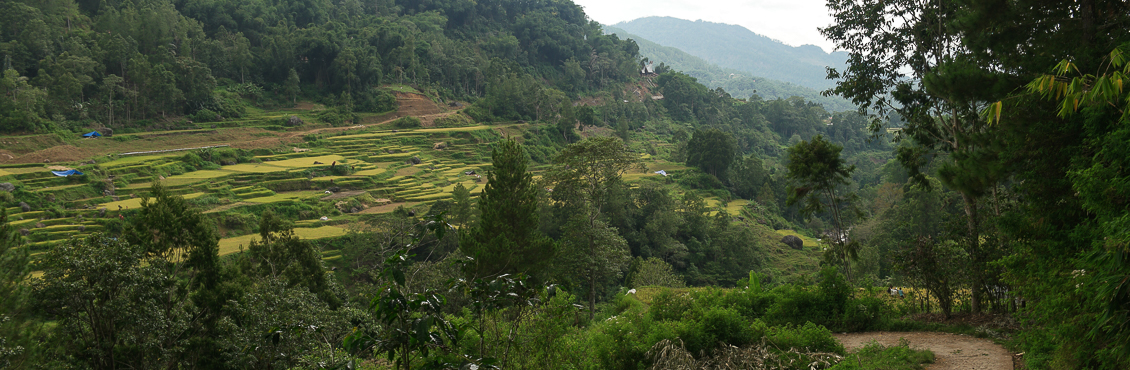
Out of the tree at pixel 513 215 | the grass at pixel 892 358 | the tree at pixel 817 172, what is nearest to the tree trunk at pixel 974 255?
the tree at pixel 817 172

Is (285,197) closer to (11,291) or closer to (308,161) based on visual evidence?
(308,161)

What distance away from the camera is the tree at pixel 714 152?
Result: 43.0 m

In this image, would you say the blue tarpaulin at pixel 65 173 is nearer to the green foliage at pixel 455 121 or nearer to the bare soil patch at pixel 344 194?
the bare soil patch at pixel 344 194

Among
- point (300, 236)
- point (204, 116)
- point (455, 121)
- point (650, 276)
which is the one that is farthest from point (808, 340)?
point (455, 121)

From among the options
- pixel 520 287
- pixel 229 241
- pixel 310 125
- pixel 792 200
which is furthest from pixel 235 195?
pixel 520 287

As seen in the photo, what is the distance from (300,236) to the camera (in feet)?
76.9

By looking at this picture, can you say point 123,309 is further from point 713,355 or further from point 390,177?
point 390,177

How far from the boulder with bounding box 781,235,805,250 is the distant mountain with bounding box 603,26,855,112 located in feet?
287

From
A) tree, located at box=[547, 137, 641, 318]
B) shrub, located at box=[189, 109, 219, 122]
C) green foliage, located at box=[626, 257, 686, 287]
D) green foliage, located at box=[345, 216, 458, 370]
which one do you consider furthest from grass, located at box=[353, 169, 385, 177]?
green foliage, located at box=[345, 216, 458, 370]

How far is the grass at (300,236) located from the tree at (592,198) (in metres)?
10.7

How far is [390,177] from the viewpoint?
108 feet

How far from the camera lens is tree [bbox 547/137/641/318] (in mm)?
17672

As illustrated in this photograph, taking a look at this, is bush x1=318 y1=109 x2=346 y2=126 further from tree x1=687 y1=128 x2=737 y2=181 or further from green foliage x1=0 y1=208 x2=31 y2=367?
green foliage x1=0 y1=208 x2=31 y2=367

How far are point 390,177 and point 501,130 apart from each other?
565 inches
